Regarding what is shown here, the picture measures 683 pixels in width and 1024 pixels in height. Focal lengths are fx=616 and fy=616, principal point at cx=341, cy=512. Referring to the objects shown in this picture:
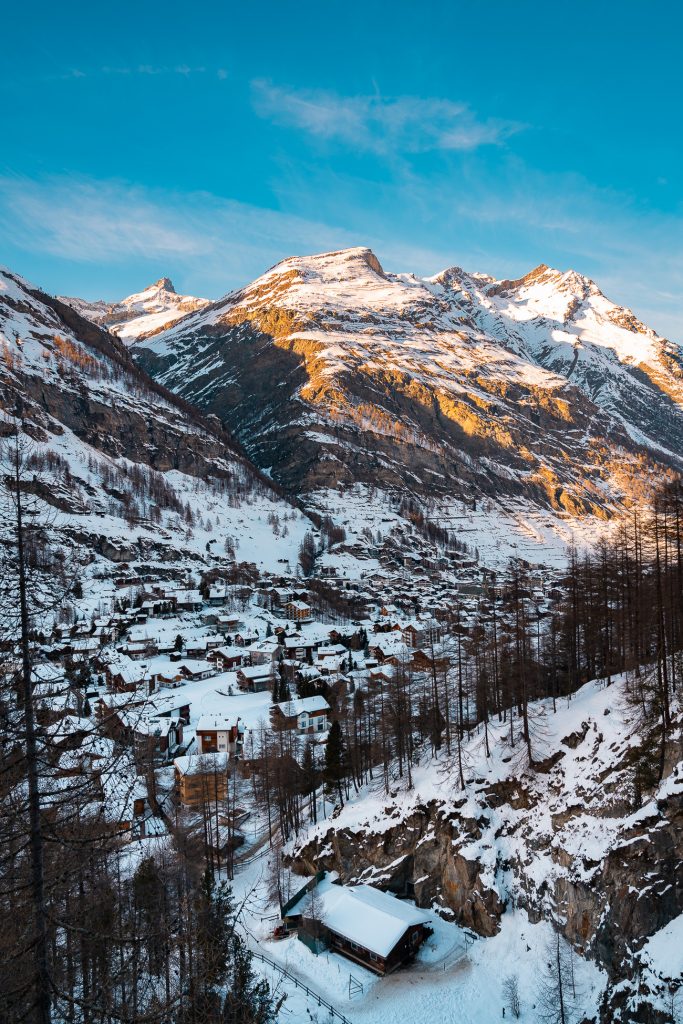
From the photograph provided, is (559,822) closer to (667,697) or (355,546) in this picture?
(667,697)

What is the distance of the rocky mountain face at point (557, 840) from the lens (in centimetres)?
2377

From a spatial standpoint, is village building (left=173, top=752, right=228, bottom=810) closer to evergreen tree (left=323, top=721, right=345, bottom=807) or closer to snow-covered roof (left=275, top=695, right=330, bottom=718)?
evergreen tree (left=323, top=721, right=345, bottom=807)

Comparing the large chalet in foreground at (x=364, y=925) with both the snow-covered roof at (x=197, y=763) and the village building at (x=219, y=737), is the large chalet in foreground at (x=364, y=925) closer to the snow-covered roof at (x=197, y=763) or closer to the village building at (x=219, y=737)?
the snow-covered roof at (x=197, y=763)

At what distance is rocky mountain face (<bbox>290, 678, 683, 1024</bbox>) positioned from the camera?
23.8 m

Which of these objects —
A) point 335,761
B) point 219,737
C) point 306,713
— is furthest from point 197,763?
point 306,713

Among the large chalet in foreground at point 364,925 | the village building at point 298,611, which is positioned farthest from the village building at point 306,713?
the village building at point 298,611

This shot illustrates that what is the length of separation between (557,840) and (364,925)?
35.6 feet

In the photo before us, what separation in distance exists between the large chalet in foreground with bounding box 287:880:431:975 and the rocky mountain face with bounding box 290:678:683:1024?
2.31 m

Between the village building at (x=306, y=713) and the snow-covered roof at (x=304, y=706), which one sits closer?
the village building at (x=306, y=713)

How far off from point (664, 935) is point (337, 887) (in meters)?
19.2

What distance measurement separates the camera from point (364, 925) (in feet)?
103

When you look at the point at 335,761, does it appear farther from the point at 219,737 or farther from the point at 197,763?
the point at 219,737

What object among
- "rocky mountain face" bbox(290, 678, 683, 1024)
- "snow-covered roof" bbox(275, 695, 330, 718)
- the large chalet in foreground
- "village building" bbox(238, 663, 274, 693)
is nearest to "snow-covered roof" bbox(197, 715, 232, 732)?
"snow-covered roof" bbox(275, 695, 330, 718)

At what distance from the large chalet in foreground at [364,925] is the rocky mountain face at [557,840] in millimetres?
2310
